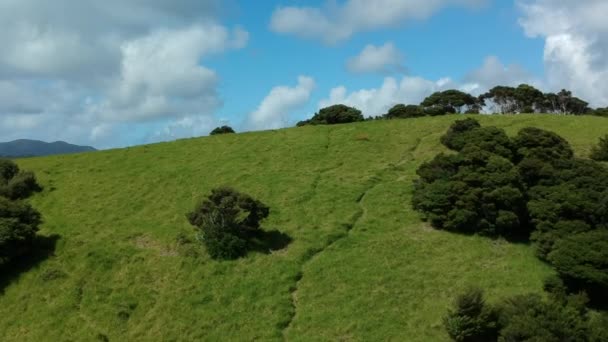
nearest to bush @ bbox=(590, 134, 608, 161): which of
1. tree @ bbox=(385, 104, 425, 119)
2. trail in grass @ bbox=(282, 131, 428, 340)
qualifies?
trail in grass @ bbox=(282, 131, 428, 340)

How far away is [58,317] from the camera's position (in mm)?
23578

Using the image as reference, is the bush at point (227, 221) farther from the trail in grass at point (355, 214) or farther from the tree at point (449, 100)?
the tree at point (449, 100)

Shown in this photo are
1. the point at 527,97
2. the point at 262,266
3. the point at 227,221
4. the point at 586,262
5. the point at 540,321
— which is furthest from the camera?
the point at 527,97

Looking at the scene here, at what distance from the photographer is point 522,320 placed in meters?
18.4

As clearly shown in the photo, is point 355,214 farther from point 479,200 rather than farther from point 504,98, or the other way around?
point 504,98

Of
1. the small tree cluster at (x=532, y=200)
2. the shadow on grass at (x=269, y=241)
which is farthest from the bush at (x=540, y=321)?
the shadow on grass at (x=269, y=241)

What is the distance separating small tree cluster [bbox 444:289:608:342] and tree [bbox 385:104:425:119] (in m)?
39.8

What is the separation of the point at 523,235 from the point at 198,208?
17.2 m

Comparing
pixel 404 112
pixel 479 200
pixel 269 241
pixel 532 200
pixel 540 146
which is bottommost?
pixel 269 241

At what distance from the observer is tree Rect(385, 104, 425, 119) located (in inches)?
2322

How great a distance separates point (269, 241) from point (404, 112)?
35821 millimetres

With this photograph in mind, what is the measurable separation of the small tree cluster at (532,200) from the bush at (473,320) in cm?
487

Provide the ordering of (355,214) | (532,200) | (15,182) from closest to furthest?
(532,200)
(355,214)
(15,182)

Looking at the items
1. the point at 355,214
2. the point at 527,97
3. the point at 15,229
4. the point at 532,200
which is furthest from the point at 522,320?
the point at 527,97
